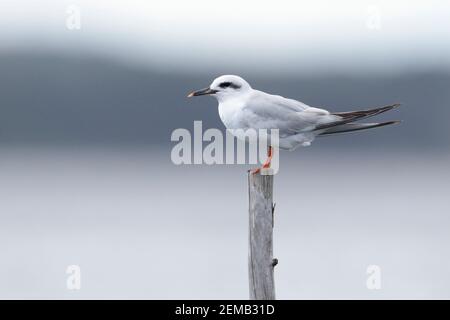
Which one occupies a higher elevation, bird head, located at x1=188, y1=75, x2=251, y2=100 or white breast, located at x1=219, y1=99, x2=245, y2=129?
bird head, located at x1=188, y1=75, x2=251, y2=100

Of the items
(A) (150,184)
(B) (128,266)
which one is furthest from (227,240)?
(A) (150,184)

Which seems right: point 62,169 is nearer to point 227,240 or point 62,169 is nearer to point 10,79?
point 10,79

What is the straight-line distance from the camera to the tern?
9.77 meters

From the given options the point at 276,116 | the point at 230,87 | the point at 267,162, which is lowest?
the point at 267,162

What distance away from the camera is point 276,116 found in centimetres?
991

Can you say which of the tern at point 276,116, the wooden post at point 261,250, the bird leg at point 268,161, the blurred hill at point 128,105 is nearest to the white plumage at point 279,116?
the tern at point 276,116

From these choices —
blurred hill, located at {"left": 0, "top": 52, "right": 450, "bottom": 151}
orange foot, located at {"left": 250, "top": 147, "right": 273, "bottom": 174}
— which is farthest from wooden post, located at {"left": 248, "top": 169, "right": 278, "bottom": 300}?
blurred hill, located at {"left": 0, "top": 52, "right": 450, "bottom": 151}

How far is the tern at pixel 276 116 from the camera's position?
9766mm

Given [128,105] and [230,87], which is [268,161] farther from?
[128,105]

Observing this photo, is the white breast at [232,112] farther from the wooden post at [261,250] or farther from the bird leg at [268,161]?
the wooden post at [261,250]

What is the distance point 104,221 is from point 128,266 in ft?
20.9

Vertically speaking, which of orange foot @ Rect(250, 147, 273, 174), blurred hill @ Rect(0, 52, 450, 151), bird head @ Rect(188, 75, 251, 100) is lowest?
orange foot @ Rect(250, 147, 273, 174)

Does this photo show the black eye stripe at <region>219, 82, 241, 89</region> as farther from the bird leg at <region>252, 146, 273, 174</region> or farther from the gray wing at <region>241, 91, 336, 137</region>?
the bird leg at <region>252, 146, 273, 174</region>

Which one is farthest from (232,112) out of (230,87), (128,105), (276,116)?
(128,105)
